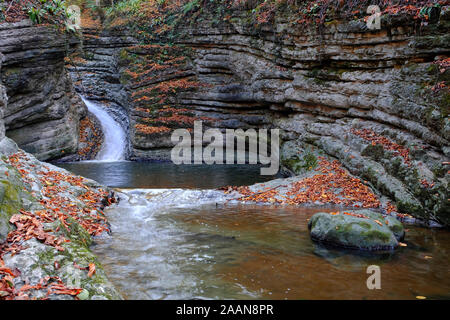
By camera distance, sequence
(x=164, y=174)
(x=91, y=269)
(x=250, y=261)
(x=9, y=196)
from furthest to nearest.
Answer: (x=164, y=174), (x=250, y=261), (x=9, y=196), (x=91, y=269)

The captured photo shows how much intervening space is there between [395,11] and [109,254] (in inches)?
356

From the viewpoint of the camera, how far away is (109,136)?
18.2 m

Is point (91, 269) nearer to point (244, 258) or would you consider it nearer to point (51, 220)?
point (51, 220)

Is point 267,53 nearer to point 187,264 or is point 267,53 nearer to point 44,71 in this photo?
point 44,71

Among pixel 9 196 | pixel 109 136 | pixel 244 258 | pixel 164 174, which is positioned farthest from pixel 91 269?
pixel 109 136

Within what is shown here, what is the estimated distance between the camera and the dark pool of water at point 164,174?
1143 cm

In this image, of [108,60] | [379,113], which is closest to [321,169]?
[379,113]

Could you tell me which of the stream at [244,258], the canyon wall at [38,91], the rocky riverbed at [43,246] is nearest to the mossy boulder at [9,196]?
the rocky riverbed at [43,246]

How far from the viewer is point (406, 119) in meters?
8.37

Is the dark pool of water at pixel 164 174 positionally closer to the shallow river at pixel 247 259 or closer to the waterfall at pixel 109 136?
the waterfall at pixel 109 136

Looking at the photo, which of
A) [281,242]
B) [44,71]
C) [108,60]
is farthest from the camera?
[108,60]

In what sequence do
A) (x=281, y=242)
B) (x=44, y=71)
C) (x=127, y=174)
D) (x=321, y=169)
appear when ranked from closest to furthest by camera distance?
(x=281, y=242), (x=321, y=169), (x=127, y=174), (x=44, y=71)

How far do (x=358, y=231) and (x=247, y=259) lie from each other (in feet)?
6.33
